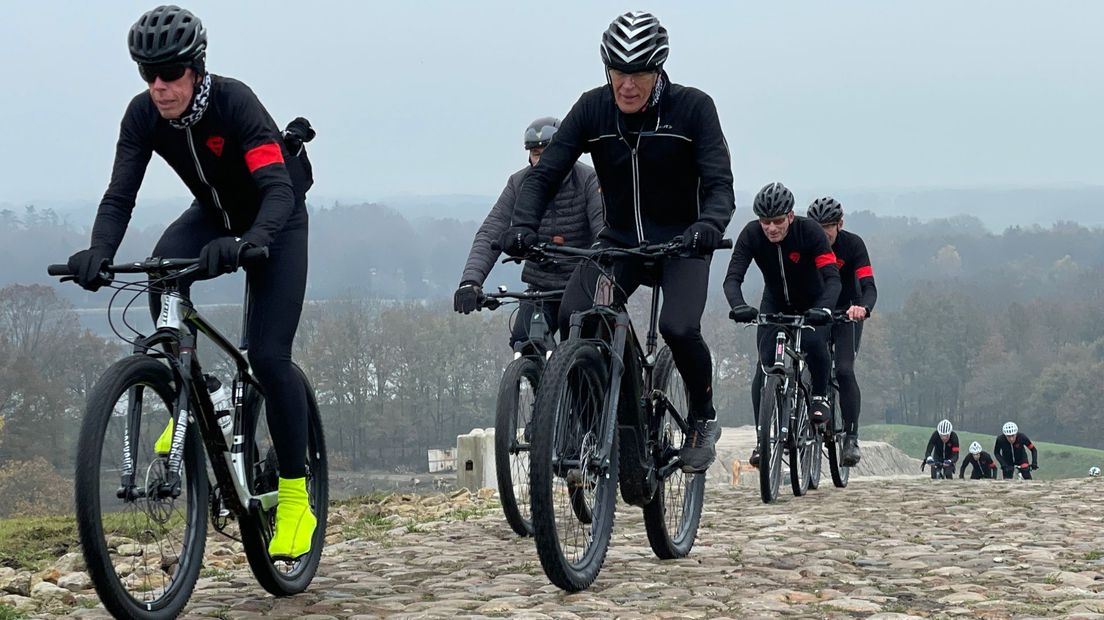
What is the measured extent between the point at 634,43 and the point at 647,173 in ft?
2.31

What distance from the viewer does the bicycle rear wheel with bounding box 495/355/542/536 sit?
8664mm

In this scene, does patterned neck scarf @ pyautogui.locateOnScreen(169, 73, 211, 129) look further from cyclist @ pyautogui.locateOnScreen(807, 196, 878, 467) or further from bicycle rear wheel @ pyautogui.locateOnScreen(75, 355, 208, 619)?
cyclist @ pyautogui.locateOnScreen(807, 196, 878, 467)

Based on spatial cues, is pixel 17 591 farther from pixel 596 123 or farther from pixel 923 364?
pixel 923 364

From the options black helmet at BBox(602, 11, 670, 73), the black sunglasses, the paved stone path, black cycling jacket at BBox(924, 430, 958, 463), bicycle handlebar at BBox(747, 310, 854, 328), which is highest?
black helmet at BBox(602, 11, 670, 73)

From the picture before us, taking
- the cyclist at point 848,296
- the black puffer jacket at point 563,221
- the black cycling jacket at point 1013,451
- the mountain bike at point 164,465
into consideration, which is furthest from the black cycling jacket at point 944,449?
the mountain bike at point 164,465

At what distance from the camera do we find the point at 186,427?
5316mm

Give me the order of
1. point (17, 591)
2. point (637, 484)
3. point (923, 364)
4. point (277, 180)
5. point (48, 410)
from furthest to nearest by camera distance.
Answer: point (923, 364)
point (48, 410)
point (17, 591)
point (637, 484)
point (277, 180)

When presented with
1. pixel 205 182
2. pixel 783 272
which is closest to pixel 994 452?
pixel 783 272

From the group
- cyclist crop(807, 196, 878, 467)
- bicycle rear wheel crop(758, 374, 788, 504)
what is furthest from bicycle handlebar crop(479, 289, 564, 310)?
cyclist crop(807, 196, 878, 467)

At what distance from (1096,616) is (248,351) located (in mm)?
3520

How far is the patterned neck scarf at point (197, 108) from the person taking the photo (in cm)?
561

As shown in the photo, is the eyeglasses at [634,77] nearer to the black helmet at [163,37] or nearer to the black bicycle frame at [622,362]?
the black bicycle frame at [622,362]

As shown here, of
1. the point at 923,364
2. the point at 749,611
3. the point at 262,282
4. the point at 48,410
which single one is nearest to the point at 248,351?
the point at 262,282

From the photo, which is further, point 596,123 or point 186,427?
point 596,123
